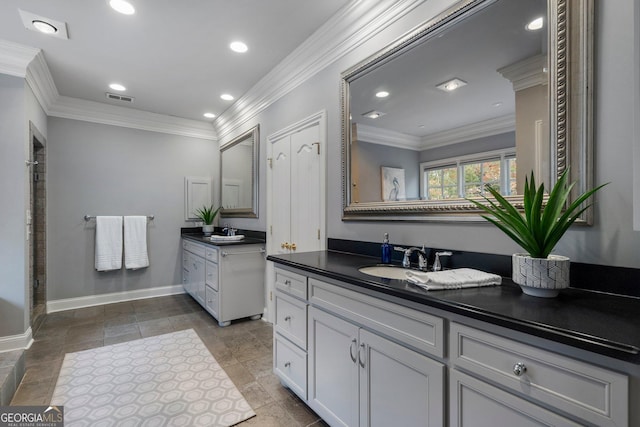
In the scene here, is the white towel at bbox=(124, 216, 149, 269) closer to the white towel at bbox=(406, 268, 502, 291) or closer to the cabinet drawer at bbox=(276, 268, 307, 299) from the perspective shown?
the cabinet drawer at bbox=(276, 268, 307, 299)

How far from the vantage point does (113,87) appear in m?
3.45

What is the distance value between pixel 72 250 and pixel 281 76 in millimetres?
3429

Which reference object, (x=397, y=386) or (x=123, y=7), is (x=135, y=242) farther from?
(x=397, y=386)

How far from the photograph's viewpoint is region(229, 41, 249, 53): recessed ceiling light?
2.59 m

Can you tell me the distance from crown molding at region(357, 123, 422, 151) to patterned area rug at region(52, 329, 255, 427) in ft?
6.11

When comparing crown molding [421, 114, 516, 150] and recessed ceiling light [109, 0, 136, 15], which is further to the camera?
recessed ceiling light [109, 0, 136, 15]

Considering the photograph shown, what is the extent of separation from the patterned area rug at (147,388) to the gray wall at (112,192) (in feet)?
5.55

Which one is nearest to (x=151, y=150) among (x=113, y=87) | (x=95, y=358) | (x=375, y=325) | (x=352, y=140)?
(x=113, y=87)

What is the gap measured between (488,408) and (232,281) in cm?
276

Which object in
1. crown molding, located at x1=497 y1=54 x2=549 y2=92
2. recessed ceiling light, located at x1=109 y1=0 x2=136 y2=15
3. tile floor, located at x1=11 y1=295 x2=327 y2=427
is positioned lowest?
tile floor, located at x1=11 y1=295 x2=327 y2=427

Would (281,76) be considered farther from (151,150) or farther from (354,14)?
(151,150)

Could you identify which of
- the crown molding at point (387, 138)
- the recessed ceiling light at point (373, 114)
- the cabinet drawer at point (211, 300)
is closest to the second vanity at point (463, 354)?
the crown molding at point (387, 138)

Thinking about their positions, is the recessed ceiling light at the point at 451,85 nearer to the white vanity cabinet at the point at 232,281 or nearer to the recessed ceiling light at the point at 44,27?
the white vanity cabinet at the point at 232,281

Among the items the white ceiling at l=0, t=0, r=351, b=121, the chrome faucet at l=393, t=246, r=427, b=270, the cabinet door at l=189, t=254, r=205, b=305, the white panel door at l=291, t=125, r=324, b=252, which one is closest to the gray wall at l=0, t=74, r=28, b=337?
the white ceiling at l=0, t=0, r=351, b=121
